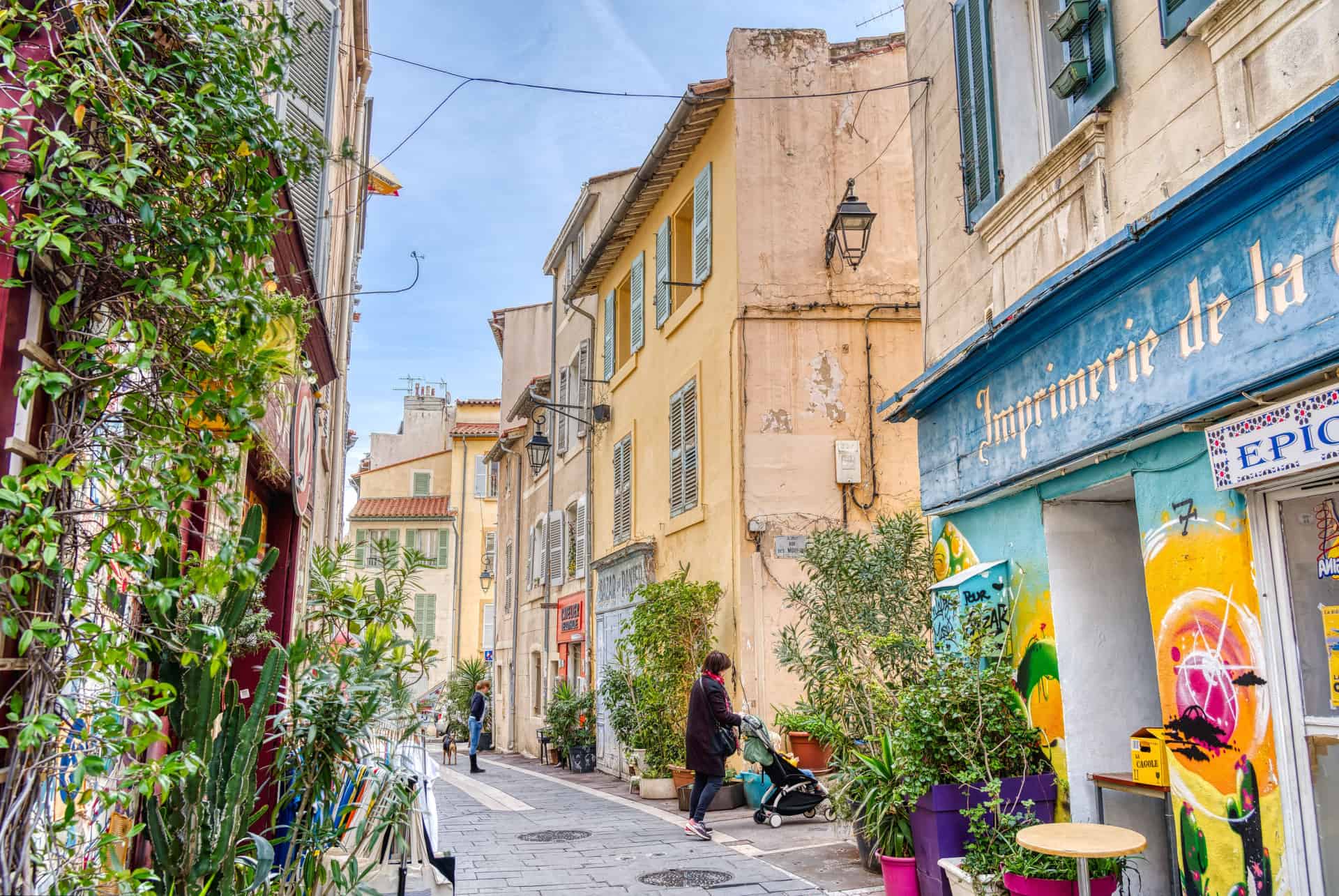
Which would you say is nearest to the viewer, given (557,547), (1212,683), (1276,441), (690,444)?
(1276,441)

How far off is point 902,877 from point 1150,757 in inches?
70.1

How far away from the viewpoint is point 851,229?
480 inches

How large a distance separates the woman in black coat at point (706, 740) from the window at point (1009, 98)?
178 inches

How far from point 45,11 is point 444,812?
422 inches

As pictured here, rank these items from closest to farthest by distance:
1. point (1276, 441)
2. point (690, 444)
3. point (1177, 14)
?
point (1276, 441) → point (1177, 14) → point (690, 444)

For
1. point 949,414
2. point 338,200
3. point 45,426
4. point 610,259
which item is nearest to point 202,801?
point 45,426

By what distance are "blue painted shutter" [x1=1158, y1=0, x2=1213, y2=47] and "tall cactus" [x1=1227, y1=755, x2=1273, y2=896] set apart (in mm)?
3307

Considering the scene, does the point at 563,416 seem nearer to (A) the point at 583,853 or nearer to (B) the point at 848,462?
(B) the point at 848,462

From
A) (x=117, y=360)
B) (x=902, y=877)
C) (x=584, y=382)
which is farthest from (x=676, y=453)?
(x=117, y=360)

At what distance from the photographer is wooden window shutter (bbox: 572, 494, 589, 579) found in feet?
→ 63.4

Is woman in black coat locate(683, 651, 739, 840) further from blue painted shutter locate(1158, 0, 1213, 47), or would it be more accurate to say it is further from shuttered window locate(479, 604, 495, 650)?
shuttered window locate(479, 604, 495, 650)

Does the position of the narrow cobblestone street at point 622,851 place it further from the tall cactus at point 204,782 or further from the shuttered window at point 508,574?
the shuttered window at point 508,574

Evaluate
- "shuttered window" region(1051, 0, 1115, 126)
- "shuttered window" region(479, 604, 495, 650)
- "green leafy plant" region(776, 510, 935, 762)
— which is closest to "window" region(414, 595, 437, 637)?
"shuttered window" region(479, 604, 495, 650)

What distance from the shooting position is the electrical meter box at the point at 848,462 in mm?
12094
